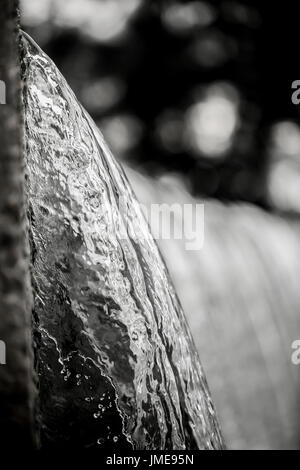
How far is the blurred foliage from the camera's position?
2.08 meters

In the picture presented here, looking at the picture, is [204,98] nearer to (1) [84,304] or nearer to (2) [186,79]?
(2) [186,79]

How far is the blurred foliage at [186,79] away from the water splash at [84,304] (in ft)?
4.98

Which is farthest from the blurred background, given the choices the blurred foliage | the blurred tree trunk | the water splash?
the blurred tree trunk

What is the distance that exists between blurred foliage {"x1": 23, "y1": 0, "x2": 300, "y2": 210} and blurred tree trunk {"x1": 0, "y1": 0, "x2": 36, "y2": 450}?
1.78 meters

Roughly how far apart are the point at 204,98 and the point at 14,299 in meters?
2.00

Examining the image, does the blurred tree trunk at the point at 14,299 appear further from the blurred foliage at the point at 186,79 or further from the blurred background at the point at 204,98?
the blurred foliage at the point at 186,79

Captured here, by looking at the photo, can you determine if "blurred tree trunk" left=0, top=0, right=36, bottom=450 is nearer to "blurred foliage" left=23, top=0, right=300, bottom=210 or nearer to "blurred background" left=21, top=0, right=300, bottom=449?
"blurred background" left=21, top=0, right=300, bottom=449

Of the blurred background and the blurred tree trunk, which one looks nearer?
the blurred tree trunk

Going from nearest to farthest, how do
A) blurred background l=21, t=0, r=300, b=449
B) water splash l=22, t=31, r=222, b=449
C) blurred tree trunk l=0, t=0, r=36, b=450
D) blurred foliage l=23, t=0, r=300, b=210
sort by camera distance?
blurred tree trunk l=0, t=0, r=36, b=450 < water splash l=22, t=31, r=222, b=449 < blurred background l=21, t=0, r=300, b=449 < blurred foliage l=23, t=0, r=300, b=210

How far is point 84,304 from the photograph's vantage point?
549 millimetres

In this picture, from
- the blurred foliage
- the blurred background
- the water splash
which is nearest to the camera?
the water splash

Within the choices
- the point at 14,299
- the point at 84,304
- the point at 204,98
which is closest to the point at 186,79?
the point at 204,98

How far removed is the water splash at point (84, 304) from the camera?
548 mm

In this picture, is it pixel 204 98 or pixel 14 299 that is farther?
pixel 204 98
